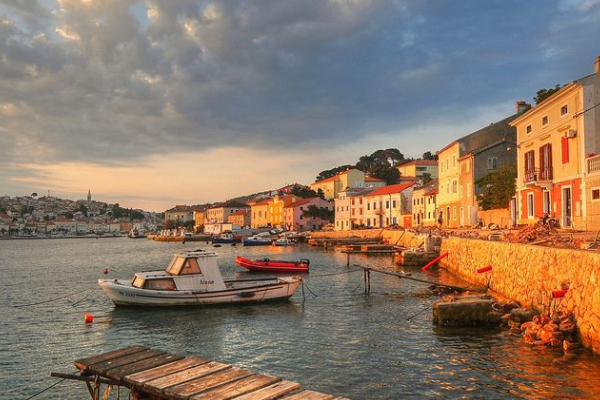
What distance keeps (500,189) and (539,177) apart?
48.6 feet

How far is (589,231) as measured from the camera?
2634 centimetres

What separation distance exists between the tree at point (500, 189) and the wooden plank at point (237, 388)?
46.4 metres

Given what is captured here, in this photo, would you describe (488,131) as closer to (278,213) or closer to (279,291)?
(279,291)

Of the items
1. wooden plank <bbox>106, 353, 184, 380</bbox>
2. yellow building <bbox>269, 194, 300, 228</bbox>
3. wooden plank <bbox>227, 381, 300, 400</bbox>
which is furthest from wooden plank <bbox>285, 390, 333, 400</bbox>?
yellow building <bbox>269, 194, 300, 228</bbox>

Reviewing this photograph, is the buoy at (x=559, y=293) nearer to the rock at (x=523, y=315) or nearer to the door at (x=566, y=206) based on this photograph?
the rock at (x=523, y=315)

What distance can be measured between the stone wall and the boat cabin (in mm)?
14683

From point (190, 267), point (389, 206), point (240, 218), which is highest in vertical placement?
point (389, 206)

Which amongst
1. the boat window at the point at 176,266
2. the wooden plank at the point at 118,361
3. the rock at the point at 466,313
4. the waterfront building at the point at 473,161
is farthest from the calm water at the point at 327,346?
the waterfront building at the point at 473,161

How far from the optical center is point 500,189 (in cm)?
5038

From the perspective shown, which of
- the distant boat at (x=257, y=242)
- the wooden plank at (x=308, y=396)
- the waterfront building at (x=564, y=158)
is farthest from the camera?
the distant boat at (x=257, y=242)

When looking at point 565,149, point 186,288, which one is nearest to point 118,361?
point 186,288

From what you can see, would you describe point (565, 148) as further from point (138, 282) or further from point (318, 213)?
point (318, 213)

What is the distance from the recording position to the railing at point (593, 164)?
29109 millimetres

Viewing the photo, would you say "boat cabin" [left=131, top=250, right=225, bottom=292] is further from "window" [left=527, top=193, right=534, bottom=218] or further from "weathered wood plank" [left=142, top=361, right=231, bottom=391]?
"window" [left=527, top=193, right=534, bottom=218]
